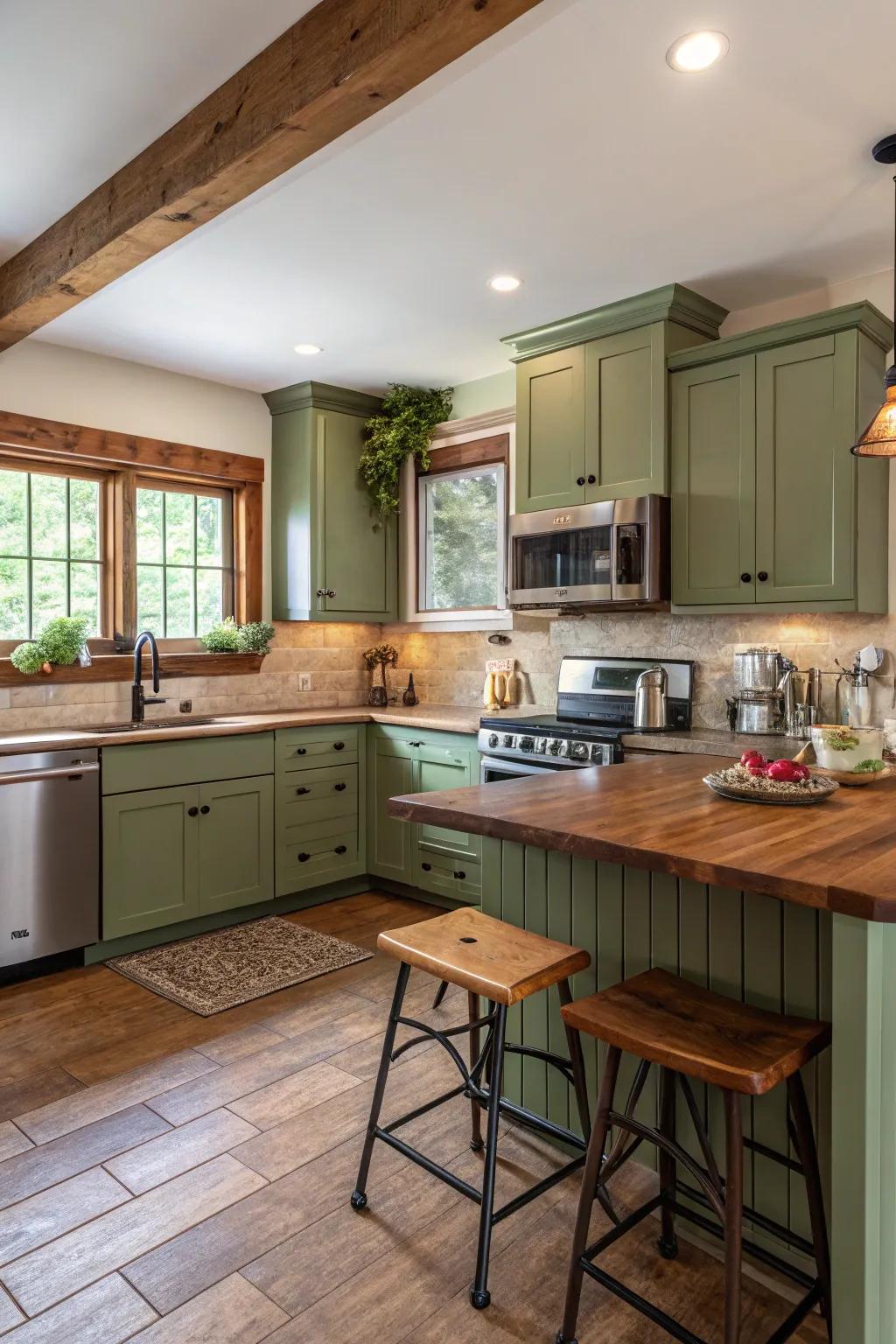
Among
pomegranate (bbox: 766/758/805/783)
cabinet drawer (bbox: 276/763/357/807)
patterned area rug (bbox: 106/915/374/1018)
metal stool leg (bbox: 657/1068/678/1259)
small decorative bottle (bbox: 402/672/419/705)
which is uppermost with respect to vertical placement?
small decorative bottle (bbox: 402/672/419/705)

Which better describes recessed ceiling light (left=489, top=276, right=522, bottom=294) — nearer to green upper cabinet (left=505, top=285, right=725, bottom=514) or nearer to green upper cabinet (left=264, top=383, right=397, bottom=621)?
green upper cabinet (left=505, top=285, right=725, bottom=514)

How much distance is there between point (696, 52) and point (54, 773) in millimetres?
3079

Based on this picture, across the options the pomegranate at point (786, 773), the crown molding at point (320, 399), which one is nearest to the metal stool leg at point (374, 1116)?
the pomegranate at point (786, 773)

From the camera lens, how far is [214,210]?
2387 mm

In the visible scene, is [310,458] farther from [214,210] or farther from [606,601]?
[214,210]

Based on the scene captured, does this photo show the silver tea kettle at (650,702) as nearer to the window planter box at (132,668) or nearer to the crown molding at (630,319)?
the crown molding at (630,319)

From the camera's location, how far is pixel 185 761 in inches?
148

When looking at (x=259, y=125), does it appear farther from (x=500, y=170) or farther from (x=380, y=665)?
(x=380, y=665)

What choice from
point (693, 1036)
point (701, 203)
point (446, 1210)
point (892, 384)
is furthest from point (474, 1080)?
point (701, 203)

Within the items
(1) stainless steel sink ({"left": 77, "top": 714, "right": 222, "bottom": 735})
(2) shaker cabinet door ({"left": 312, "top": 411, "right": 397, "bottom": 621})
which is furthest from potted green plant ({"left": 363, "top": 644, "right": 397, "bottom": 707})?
(1) stainless steel sink ({"left": 77, "top": 714, "right": 222, "bottom": 735})

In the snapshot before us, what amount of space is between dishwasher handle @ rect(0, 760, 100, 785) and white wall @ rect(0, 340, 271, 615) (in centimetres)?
158

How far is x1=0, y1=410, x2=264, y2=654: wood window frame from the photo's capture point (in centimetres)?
391

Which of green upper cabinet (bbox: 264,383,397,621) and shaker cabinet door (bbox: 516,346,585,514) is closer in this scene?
shaker cabinet door (bbox: 516,346,585,514)

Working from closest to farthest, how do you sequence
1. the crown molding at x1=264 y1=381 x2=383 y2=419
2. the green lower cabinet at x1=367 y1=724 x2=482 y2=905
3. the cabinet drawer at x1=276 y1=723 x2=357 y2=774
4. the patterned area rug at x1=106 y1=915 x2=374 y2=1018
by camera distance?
the patterned area rug at x1=106 y1=915 x2=374 y2=1018, the green lower cabinet at x1=367 y1=724 x2=482 y2=905, the cabinet drawer at x1=276 y1=723 x2=357 y2=774, the crown molding at x1=264 y1=381 x2=383 y2=419
